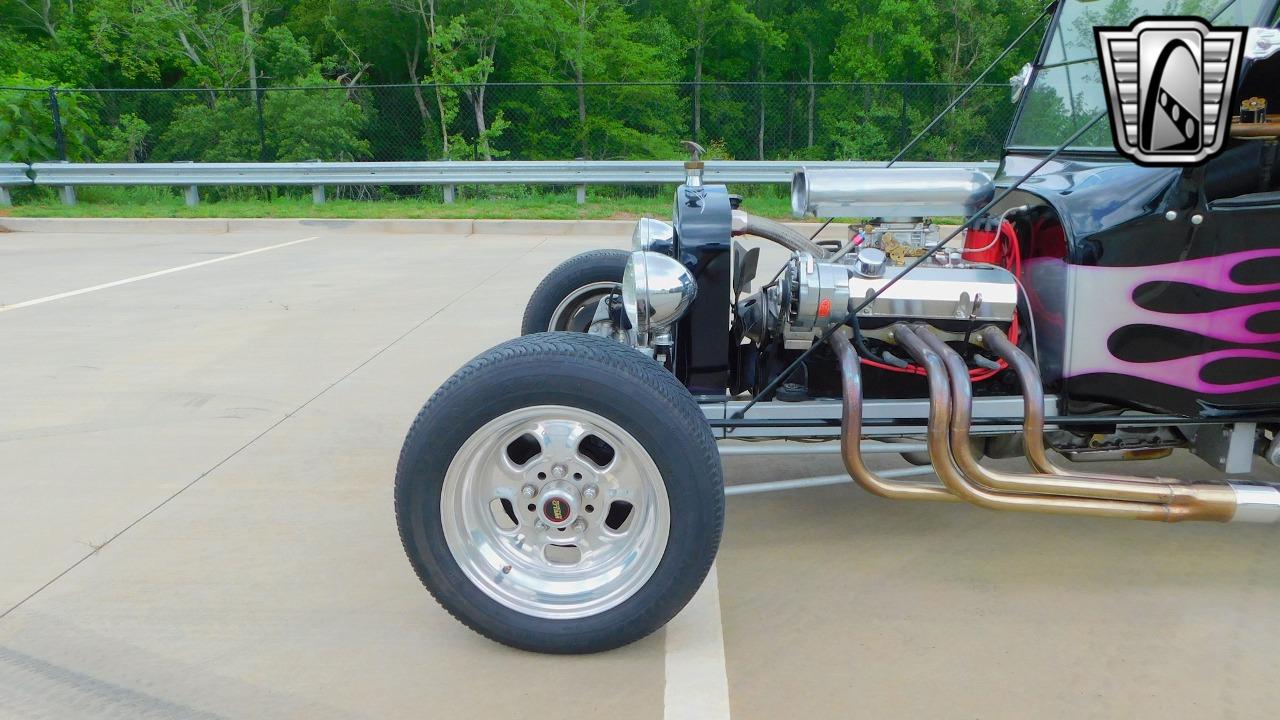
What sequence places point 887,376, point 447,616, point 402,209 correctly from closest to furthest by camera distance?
point 447,616
point 887,376
point 402,209

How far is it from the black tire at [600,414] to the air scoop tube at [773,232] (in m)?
1.24

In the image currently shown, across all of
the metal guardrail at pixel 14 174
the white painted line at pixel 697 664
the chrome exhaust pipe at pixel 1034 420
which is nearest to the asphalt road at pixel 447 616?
the white painted line at pixel 697 664

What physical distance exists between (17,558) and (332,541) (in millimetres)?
1021

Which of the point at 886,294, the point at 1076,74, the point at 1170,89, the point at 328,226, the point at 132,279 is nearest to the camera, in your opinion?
the point at 1170,89

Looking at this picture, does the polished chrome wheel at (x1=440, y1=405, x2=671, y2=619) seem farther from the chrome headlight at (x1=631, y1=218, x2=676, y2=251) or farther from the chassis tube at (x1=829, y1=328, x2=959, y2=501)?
the chrome headlight at (x1=631, y1=218, x2=676, y2=251)

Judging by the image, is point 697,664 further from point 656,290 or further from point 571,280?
point 571,280

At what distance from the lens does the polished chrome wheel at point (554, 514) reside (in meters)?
2.57

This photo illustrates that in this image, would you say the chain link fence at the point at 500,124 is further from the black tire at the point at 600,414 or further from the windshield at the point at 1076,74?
the black tire at the point at 600,414

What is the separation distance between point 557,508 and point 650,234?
141 centimetres

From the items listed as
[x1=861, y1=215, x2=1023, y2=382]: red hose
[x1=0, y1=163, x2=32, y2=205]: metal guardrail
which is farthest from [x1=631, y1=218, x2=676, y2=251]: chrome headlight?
[x1=0, y1=163, x2=32, y2=205]: metal guardrail

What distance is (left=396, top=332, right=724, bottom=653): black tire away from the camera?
2.46 m

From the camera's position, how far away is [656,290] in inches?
115

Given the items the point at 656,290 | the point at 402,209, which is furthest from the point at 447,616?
the point at 402,209

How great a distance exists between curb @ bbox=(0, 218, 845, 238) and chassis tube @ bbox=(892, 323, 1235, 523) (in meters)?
10.1
